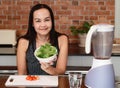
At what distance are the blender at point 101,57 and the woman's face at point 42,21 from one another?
27.0 inches

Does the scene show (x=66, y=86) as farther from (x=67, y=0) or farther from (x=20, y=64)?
(x=67, y=0)

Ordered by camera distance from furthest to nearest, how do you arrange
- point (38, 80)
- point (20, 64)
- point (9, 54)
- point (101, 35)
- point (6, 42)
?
1. point (6, 42)
2. point (9, 54)
3. point (20, 64)
4. point (38, 80)
5. point (101, 35)

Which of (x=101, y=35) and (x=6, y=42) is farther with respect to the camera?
(x=6, y=42)

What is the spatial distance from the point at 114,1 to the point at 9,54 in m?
1.46

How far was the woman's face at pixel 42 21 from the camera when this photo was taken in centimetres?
221

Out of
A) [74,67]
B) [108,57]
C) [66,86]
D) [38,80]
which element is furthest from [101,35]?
[74,67]

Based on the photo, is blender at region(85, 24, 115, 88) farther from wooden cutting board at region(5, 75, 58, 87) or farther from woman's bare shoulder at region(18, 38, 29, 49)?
woman's bare shoulder at region(18, 38, 29, 49)

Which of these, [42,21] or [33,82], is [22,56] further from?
[33,82]

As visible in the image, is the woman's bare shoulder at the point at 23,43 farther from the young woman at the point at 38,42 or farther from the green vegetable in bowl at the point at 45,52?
the green vegetable in bowl at the point at 45,52

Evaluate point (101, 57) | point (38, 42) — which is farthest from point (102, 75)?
point (38, 42)

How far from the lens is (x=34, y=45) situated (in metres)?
2.35

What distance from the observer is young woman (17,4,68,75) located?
222 cm

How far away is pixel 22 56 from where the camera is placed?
228 cm

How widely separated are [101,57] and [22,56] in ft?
2.83
